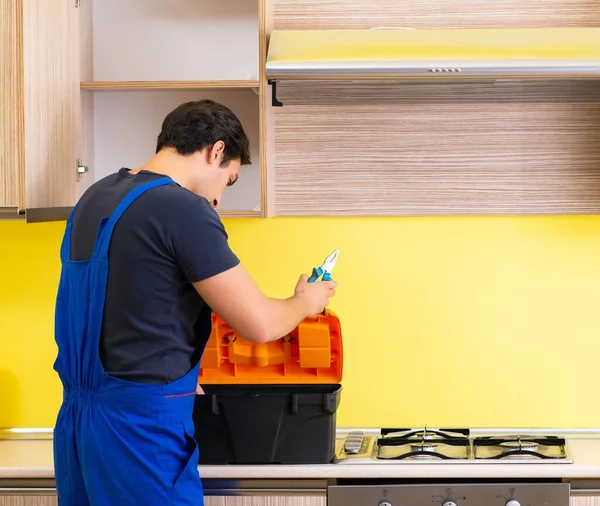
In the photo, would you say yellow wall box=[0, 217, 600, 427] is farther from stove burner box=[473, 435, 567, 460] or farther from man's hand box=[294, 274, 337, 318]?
man's hand box=[294, 274, 337, 318]

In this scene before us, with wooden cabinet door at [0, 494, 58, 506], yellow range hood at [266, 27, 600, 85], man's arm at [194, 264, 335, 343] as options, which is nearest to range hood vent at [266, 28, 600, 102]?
yellow range hood at [266, 27, 600, 85]

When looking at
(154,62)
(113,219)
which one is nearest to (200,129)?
(113,219)

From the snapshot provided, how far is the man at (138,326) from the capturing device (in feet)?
5.67

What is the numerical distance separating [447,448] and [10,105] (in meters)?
1.38

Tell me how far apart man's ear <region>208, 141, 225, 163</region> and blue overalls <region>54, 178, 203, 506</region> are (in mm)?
144

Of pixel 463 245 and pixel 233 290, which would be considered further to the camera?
pixel 463 245

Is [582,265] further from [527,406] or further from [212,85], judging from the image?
[212,85]

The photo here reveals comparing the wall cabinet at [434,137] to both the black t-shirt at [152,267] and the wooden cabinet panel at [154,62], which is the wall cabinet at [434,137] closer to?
the wooden cabinet panel at [154,62]

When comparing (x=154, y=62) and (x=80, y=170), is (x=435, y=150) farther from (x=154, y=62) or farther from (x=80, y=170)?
(x=80, y=170)

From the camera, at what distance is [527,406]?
252cm

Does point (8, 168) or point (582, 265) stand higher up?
point (8, 168)

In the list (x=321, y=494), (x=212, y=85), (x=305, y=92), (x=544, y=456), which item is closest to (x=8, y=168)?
(x=212, y=85)

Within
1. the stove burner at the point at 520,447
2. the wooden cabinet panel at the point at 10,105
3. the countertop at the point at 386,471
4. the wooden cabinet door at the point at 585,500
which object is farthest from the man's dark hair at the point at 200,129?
the wooden cabinet door at the point at 585,500

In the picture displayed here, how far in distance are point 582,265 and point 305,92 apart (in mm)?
932
